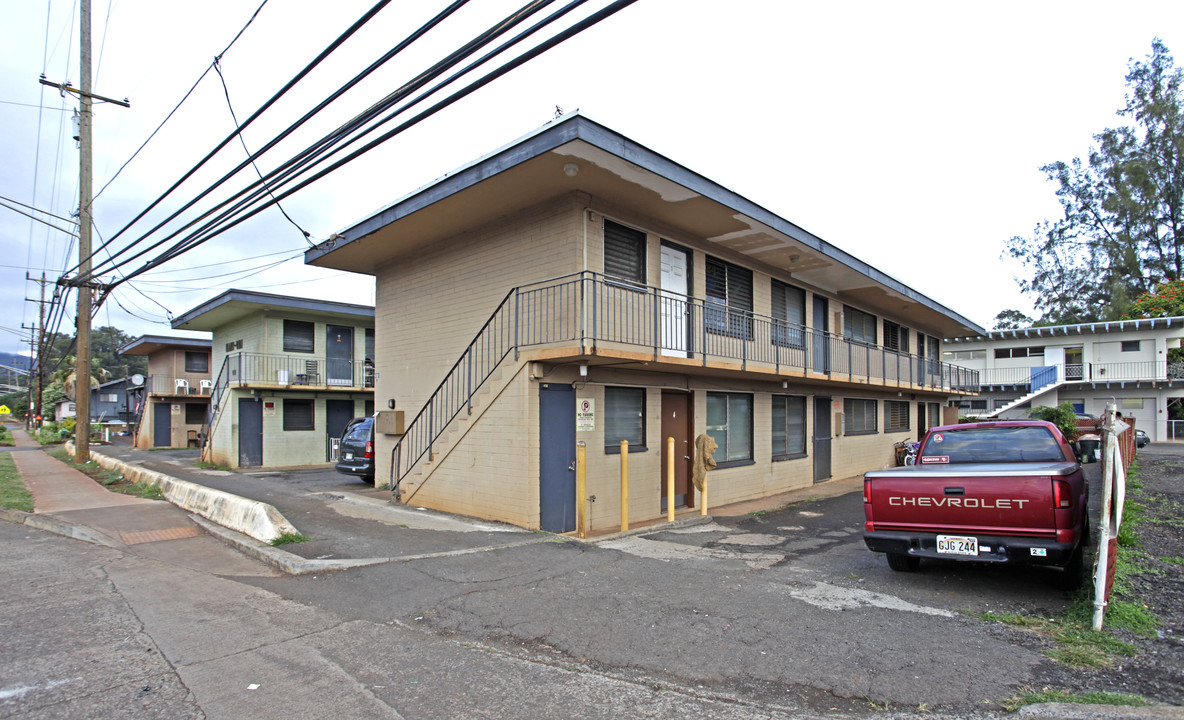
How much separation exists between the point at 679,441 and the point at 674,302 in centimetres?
266

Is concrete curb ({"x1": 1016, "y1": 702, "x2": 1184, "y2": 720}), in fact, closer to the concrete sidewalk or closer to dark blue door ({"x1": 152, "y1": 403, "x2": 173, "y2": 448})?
the concrete sidewalk

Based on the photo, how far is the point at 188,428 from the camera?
99.4 feet

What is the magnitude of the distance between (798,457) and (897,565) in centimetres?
925

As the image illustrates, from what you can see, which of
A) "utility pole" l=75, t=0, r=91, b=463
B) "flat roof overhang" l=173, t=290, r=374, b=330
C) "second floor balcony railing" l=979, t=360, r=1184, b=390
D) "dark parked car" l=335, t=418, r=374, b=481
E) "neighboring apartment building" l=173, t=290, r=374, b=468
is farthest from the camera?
"second floor balcony railing" l=979, t=360, r=1184, b=390

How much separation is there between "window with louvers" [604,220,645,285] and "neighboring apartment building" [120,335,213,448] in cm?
2568

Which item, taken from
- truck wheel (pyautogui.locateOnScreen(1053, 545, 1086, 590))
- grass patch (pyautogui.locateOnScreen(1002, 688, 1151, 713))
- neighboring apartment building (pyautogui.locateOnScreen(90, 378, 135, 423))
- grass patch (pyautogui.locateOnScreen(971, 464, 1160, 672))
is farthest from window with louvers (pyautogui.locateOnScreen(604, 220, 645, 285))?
neighboring apartment building (pyautogui.locateOnScreen(90, 378, 135, 423))

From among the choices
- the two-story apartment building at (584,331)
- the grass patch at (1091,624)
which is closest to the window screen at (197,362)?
the two-story apartment building at (584,331)

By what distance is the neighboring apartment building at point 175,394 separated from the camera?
29109 mm

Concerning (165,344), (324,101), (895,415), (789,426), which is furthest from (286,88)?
(165,344)

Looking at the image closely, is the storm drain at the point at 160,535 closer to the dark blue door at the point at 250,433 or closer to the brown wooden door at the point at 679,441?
the brown wooden door at the point at 679,441

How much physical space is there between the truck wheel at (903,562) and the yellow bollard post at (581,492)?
394 centimetres

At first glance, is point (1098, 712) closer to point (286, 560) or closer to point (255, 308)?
point (286, 560)

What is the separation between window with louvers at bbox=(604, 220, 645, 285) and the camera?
1055cm

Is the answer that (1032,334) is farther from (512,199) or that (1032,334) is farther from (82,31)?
(82,31)
